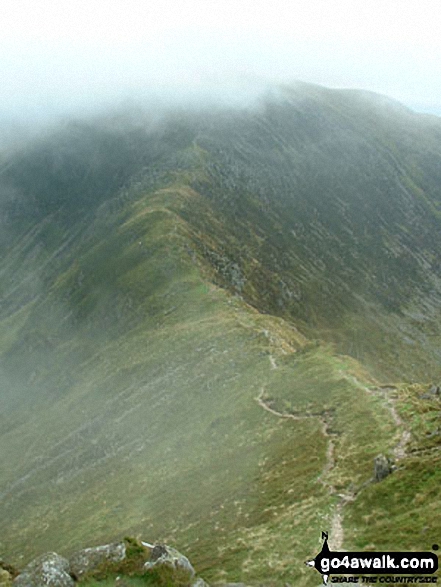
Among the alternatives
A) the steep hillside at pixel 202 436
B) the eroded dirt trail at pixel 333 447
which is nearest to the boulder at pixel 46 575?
the steep hillside at pixel 202 436

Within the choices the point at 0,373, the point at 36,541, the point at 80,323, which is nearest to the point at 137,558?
the point at 36,541

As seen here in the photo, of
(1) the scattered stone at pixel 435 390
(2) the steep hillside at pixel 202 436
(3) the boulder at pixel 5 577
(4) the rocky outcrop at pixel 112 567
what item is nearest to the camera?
(4) the rocky outcrop at pixel 112 567

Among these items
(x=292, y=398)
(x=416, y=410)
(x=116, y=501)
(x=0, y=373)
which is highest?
(x=416, y=410)

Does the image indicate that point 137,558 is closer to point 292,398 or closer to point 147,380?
point 292,398

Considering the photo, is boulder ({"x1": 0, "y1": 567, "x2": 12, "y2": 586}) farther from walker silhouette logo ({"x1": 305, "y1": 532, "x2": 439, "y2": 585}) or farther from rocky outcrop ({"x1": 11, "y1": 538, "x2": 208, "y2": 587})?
walker silhouette logo ({"x1": 305, "y1": 532, "x2": 439, "y2": 585})

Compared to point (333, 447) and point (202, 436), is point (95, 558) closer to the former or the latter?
point (333, 447)

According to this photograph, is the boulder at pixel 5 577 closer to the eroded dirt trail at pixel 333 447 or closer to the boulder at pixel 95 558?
the boulder at pixel 95 558

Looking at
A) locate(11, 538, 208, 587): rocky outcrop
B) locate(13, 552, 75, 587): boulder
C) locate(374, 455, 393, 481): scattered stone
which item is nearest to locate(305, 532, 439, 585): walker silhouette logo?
locate(11, 538, 208, 587): rocky outcrop
